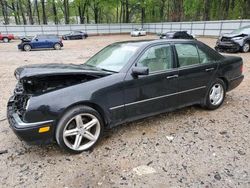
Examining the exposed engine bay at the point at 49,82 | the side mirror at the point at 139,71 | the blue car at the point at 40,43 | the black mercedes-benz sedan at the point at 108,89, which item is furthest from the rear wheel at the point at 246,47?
the blue car at the point at 40,43

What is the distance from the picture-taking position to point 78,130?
10.3ft

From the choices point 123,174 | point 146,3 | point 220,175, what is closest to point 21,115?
point 123,174

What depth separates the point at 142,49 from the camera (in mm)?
3646

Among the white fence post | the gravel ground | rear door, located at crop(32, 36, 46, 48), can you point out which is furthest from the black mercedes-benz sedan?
the white fence post

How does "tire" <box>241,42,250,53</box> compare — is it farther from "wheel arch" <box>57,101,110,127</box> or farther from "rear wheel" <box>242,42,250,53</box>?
"wheel arch" <box>57,101,110,127</box>

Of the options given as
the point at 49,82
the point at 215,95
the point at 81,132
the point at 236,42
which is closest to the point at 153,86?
the point at 81,132

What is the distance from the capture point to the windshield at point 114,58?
360cm

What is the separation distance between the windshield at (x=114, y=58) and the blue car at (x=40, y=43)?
16.5m

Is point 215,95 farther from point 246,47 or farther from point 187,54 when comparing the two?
point 246,47

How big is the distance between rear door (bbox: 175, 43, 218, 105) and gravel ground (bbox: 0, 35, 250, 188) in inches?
18.4

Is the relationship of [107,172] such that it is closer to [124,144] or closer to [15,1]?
[124,144]

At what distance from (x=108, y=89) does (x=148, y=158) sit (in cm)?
110

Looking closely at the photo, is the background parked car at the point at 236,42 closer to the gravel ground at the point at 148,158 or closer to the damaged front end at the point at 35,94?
the gravel ground at the point at 148,158

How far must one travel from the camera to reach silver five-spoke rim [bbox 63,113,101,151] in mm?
3084
